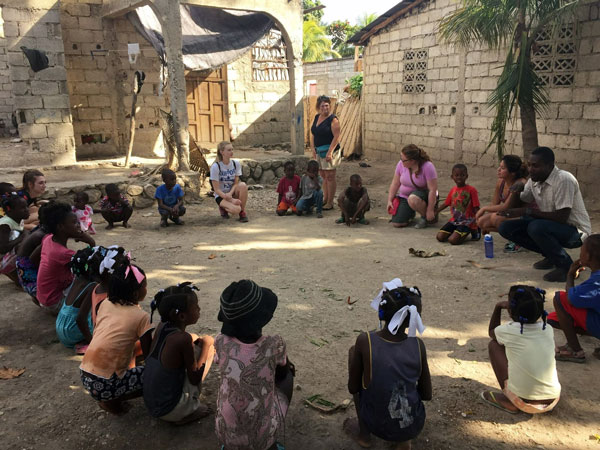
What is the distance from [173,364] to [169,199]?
4.66 m

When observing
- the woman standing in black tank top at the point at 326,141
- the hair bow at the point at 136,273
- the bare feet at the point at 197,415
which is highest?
the woman standing in black tank top at the point at 326,141

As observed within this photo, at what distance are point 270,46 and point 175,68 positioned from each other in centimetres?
581

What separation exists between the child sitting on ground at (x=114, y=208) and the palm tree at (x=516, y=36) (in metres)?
5.28

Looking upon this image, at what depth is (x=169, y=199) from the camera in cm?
675

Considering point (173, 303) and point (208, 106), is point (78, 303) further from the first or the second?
point (208, 106)

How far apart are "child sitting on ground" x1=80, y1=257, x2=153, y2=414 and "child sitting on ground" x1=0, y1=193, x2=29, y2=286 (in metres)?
2.18

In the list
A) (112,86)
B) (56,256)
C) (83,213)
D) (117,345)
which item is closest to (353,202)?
(83,213)

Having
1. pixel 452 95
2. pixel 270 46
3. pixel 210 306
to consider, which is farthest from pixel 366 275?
pixel 270 46

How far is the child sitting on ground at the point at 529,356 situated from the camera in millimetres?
2420

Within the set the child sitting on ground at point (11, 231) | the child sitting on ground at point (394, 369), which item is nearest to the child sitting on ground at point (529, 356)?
the child sitting on ground at point (394, 369)

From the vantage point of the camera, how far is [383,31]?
11.9 m

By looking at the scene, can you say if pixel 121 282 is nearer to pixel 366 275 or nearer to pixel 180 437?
pixel 180 437

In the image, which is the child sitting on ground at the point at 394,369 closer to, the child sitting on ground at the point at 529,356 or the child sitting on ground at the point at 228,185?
the child sitting on ground at the point at 529,356

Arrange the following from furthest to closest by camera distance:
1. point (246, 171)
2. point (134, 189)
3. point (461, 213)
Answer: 1. point (246, 171)
2. point (134, 189)
3. point (461, 213)
